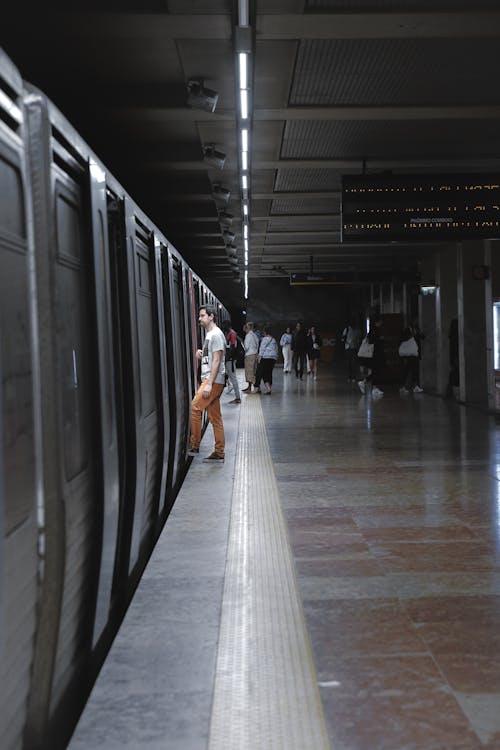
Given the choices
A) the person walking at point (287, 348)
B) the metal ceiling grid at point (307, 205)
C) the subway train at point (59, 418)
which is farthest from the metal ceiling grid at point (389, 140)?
the person walking at point (287, 348)

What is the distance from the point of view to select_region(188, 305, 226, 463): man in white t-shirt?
9008 millimetres

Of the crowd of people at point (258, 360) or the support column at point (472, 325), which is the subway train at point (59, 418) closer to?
the crowd of people at point (258, 360)

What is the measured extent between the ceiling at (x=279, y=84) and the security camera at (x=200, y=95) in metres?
0.08

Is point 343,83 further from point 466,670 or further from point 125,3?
point 466,670

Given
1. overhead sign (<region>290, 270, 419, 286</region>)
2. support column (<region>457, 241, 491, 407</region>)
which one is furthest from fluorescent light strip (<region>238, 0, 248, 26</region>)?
overhead sign (<region>290, 270, 419, 286</region>)

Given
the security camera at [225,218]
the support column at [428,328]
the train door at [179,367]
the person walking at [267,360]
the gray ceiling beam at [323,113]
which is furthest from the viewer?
the person walking at [267,360]

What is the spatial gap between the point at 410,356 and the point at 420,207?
10.3m

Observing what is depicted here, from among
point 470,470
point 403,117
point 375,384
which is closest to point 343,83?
point 403,117

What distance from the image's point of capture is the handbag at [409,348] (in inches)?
779

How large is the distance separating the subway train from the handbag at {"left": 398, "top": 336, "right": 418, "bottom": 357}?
15.5m

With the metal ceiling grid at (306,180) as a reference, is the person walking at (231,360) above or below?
below

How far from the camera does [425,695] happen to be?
3.12 m

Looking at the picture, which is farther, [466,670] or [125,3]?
[125,3]

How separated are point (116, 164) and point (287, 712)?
1049 cm
